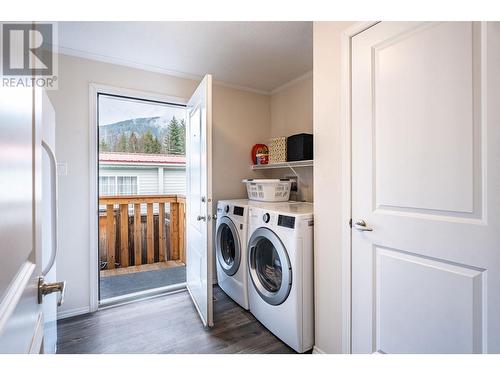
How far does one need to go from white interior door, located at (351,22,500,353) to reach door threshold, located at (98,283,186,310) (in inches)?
74.7

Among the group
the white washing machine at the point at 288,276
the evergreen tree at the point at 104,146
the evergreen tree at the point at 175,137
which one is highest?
the evergreen tree at the point at 175,137

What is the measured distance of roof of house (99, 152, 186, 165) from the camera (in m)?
3.75

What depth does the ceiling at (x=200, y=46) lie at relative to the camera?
6.03 ft

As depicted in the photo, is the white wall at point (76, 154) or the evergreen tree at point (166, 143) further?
the evergreen tree at point (166, 143)

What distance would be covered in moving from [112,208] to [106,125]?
1.19 meters

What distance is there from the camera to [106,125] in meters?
3.52

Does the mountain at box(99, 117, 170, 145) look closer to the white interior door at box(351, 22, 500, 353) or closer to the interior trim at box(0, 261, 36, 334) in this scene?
Result: the white interior door at box(351, 22, 500, 353)

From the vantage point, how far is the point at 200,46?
2.11m

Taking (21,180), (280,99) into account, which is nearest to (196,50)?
(280,99)

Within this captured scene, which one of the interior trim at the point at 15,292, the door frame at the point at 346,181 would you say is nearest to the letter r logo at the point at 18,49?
the interior trim at the point at 15,292

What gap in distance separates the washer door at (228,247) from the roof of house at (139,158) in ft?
6.37

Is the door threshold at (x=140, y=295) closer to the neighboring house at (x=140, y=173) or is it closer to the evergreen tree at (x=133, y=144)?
the neighboring house at (x=140, y=173)

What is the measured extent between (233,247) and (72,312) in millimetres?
1490
